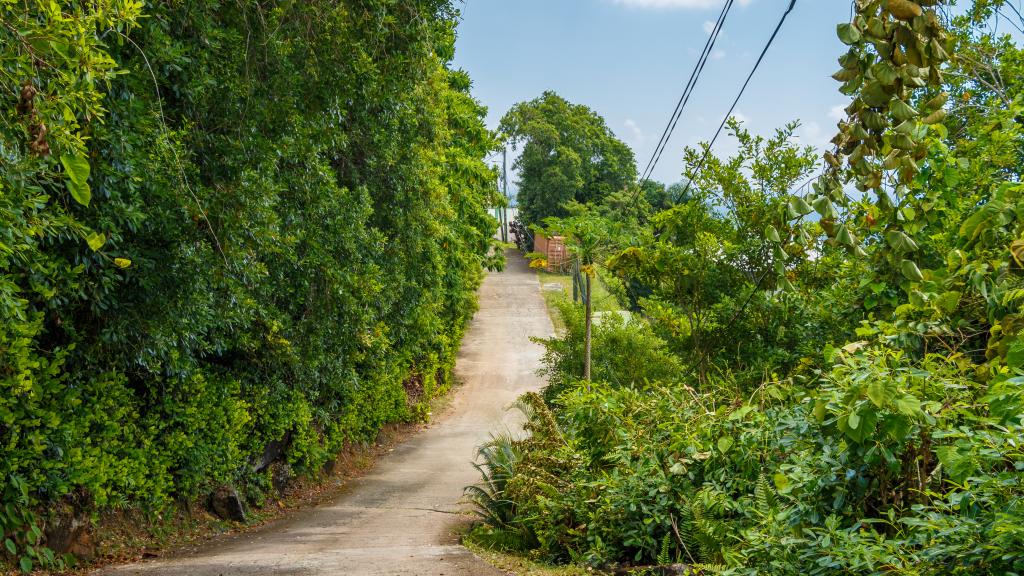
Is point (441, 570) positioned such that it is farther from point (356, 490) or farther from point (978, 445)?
point (356, 490)

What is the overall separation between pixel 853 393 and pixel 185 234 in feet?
19.3

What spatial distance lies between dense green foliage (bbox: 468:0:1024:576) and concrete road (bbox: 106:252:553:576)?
1180mm

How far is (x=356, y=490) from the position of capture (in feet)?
47.9

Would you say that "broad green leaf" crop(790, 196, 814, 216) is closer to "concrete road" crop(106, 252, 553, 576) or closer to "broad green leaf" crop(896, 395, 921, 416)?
"broad green leaf" crop(896, 395, 921, 416)

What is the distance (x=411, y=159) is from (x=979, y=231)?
11.3 m

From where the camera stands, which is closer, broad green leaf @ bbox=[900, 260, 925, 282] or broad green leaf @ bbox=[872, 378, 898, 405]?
broad green leaf @ bbox=[900, 260, 925, 282]

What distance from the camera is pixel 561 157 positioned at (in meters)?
52.8

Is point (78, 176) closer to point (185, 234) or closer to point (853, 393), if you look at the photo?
point (853, 393)

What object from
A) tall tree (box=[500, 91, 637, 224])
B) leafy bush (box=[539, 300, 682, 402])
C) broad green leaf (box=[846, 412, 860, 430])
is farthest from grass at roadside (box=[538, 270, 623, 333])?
broad green leaf (box=[846, 412, 860, 430])

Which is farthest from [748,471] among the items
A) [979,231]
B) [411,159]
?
[411,159]

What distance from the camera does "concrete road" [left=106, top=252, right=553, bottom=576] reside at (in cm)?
691

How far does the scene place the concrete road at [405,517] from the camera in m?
6.91

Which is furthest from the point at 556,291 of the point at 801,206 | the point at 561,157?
the point at 801,206

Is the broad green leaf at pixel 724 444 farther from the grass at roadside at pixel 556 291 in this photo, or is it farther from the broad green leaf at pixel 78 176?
the grass at roadside at pixel 556 291
